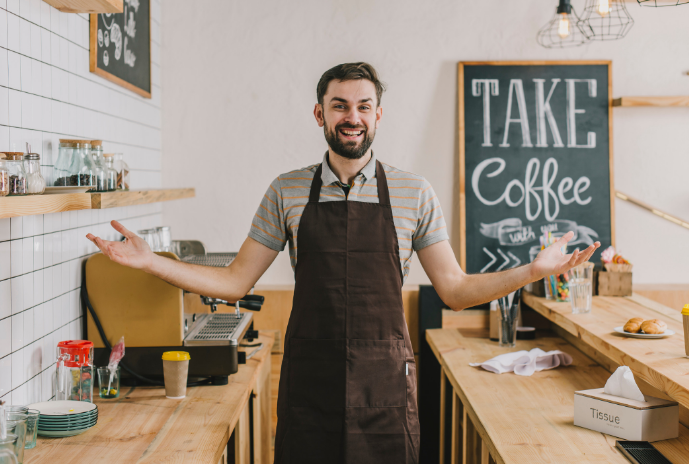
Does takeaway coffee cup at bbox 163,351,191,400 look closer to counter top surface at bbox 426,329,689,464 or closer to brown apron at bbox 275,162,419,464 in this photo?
brown apron at bbox 275,162,419,464

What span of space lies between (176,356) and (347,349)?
622 millimetres

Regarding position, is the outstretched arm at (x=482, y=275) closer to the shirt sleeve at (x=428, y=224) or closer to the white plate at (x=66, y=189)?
the shirt sleeve at (x=428, y=224)

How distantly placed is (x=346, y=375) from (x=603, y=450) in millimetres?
737

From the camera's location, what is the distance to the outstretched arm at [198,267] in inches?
64.8

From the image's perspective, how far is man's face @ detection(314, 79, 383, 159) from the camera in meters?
1.83

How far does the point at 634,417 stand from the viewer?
1.68m

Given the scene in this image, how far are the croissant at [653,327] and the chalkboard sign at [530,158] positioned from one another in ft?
3.83

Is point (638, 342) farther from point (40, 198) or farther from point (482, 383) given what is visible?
point (40, 198)

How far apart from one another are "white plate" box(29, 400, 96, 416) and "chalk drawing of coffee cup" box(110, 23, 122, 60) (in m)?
1.45

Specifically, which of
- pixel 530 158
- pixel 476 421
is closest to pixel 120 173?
pixel 476 421

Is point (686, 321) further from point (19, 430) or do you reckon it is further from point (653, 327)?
point (19, 430)

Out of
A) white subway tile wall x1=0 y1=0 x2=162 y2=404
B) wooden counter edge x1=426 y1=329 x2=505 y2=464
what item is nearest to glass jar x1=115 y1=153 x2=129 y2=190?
white subway tile wall x1=0 y1=0 x2=162 y2=404

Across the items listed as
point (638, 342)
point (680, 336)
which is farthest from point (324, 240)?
point (680, 336)

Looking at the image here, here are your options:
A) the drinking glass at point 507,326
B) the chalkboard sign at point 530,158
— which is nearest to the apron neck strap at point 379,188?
the drinking glass at point 507,326
